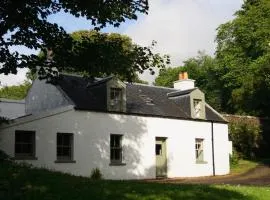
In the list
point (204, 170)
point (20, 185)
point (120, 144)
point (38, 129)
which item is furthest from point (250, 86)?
point (20, 185)

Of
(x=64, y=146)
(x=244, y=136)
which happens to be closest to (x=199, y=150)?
(x=244, y=136)

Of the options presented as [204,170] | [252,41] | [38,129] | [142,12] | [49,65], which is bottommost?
[204,170]

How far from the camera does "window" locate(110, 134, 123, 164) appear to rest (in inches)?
1128

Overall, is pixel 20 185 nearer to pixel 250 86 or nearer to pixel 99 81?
pixel 99 81

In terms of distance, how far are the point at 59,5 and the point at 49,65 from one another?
1.89 m

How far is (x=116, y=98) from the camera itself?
29.5m

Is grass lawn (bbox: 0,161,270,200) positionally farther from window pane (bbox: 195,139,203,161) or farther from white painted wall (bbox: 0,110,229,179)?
window pane (bbox: 195,139,203,161)

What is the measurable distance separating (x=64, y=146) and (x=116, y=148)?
3562 mm

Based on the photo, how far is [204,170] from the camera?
3369cm

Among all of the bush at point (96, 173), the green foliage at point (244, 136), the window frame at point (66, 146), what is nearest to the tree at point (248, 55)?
the green foliage at point (244, 136)

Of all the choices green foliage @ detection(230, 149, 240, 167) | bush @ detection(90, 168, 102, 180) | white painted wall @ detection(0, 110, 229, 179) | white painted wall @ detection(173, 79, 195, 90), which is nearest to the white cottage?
white painted wall @ detection(0, 110, 229, 179)

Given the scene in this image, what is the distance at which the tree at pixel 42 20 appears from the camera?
545 inches

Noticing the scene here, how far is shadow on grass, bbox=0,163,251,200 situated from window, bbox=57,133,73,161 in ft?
38.9

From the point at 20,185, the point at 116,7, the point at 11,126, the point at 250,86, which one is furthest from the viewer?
the point at 250,86
